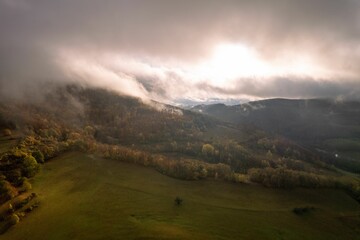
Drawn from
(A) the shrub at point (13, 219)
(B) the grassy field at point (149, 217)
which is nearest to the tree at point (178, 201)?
(B) the grassy field at point (149, 217)

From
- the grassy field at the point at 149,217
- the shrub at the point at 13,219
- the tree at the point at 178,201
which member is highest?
the tree at the point at 178,201

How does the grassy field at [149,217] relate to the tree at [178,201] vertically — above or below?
below

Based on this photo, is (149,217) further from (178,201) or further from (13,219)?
(13,219)

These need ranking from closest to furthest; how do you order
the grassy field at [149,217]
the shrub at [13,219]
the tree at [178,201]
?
the grassy field at [149,217], the shrub at [13,219], the tree at [178,201]

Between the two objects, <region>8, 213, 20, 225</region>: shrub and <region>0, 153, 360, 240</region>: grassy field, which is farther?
<region>8, 213, 20, 225</region>: shrub

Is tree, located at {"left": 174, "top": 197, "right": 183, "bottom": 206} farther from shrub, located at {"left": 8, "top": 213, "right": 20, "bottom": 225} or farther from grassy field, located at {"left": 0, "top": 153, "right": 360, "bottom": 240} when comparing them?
shrub, located at {"left": 8, "top": 213, "right": 20, "bottom": 225}

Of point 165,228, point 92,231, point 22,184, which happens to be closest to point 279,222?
point 165,228

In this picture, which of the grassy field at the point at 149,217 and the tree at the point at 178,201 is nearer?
the grassy field at the point at 149,217

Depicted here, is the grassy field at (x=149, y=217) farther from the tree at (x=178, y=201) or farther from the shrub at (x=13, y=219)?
the shrub at (x=13, y=219)

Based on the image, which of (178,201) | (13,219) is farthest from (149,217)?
(13,219)

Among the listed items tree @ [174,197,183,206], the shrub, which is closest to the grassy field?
tree @ [174,197,183,206]

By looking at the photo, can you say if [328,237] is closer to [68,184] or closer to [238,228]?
[238,228]
